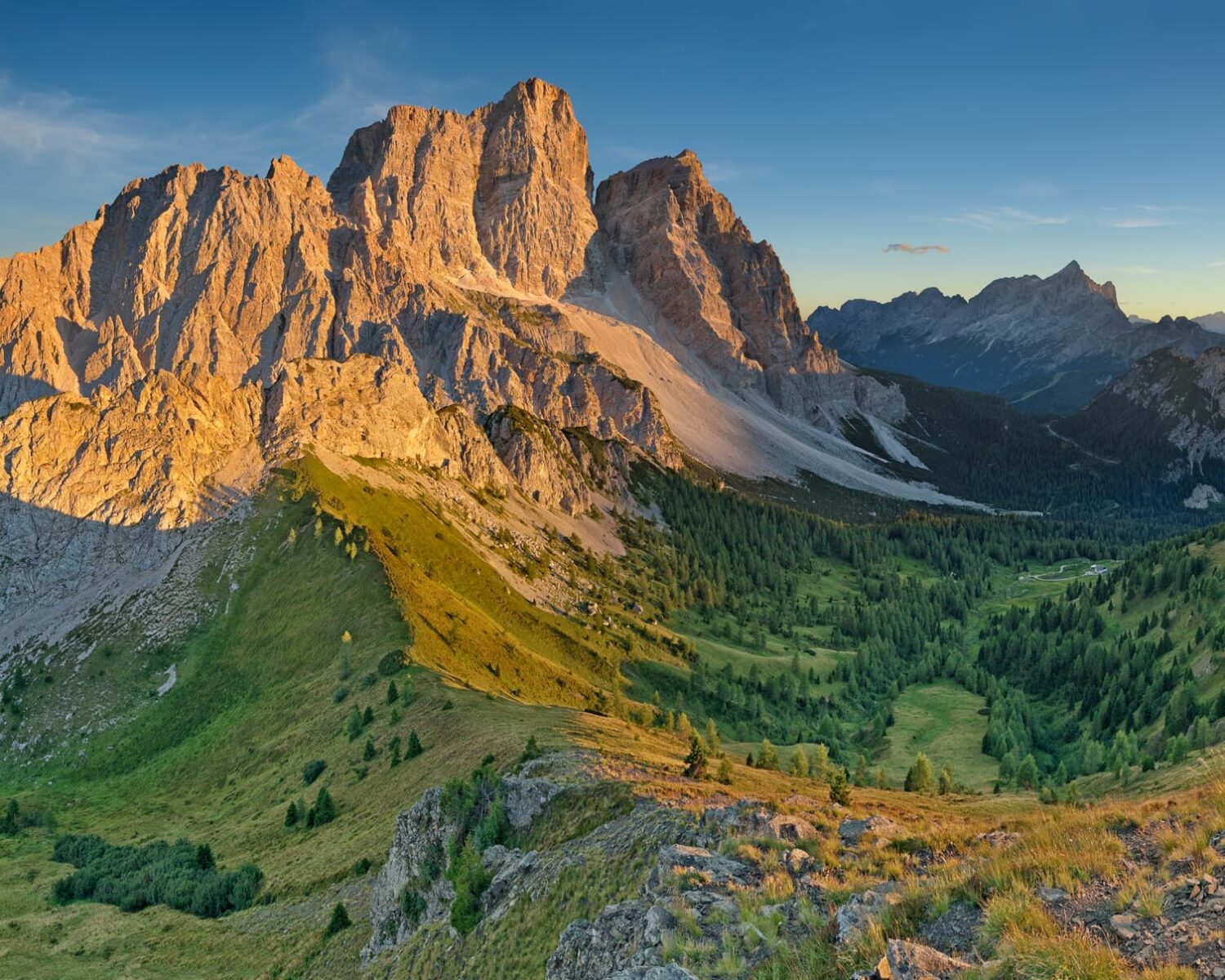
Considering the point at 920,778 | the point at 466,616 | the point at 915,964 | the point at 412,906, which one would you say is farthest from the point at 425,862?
the point at 920,778

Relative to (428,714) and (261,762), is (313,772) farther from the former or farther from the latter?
(428,714)

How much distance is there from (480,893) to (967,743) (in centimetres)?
13043

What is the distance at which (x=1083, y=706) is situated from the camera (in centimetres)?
14750

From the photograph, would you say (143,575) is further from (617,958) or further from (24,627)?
(617,958)

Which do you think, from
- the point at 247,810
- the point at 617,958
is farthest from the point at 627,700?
the point at 617,958

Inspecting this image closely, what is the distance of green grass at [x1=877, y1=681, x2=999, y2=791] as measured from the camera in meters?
128

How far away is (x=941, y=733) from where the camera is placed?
149 m

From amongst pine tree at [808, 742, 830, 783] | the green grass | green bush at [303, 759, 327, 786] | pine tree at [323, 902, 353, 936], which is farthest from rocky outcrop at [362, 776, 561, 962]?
the green grass

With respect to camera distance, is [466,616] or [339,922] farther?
[466,616]

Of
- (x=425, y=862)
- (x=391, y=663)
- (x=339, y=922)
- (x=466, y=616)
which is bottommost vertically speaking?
(x=339, y=922)

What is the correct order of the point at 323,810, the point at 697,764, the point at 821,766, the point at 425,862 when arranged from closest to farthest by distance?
the point at 425,862, the point at 697,764, the point at 323,810, the point at 821,766

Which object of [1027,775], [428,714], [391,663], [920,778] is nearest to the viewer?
[428,714]

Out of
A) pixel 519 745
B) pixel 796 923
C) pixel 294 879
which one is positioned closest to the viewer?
pixel 796 923

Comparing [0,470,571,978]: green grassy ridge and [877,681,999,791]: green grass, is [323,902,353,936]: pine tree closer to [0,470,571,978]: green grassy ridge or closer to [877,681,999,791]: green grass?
[0,470,571,978]: green grassy ridge
